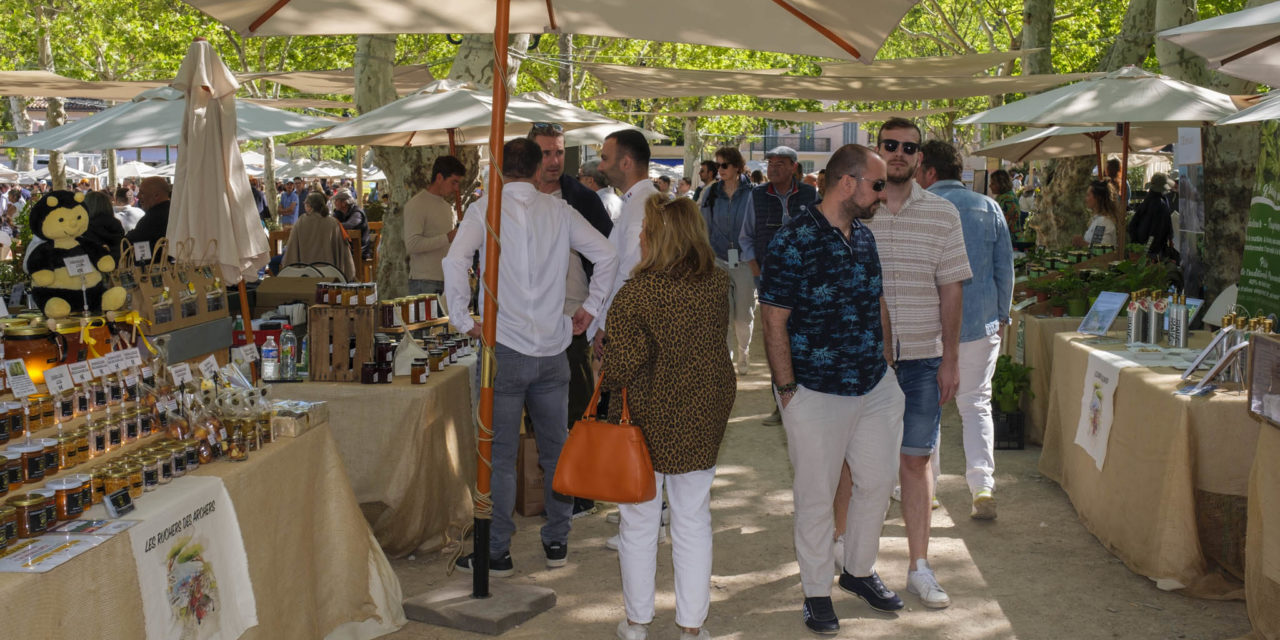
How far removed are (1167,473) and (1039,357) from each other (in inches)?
112

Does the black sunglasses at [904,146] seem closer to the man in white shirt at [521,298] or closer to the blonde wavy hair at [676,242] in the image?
the blonde wavy hair at [676,242]

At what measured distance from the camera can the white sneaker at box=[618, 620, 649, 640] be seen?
421 cm

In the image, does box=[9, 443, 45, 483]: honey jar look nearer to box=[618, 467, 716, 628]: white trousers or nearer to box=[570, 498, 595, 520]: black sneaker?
box=[618, 467, 716, 628]: white trousers

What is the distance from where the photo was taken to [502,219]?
15.7ft

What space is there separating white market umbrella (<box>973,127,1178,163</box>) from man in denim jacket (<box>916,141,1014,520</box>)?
5960 mm

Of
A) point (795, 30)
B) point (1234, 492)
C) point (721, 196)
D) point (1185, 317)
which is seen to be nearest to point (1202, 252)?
point (1185, 317)

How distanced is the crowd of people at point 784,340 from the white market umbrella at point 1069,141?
6701 millimetres

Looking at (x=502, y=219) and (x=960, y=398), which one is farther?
(x=960, y=398)

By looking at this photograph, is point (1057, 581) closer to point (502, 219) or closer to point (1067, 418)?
point (1067, 418)

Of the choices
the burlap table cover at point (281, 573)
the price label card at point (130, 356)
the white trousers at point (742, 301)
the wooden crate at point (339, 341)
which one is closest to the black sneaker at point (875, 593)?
the burlap table cover at point (281, 573)

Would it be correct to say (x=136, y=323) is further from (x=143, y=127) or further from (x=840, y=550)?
(x=143, y=127)

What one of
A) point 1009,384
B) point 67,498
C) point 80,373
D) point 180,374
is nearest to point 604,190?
point 1009,384

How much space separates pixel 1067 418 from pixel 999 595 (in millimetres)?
1783

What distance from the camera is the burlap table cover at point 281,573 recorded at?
256 centimetres
